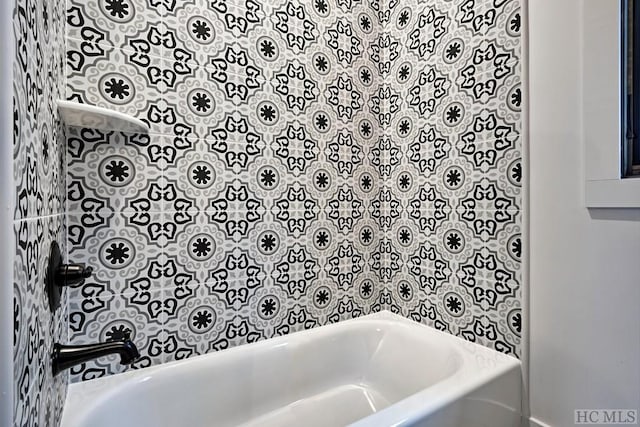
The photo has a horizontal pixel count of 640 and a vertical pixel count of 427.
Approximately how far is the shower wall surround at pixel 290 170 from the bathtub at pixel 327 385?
77mm

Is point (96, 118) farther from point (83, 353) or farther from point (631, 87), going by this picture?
point (631, 87)

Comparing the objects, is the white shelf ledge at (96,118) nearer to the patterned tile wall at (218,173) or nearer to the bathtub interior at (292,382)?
the patterned tile wall at (218,173)

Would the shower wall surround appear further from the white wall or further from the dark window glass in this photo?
the dark window glass

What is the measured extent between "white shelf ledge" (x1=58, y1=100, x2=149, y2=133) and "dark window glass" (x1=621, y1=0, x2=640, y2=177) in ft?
4.10

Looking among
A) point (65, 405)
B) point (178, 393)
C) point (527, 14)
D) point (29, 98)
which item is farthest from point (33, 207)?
point (527, 14)

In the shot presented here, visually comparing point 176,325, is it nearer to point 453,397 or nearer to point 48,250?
point 48,250

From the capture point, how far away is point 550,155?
3.02 feet

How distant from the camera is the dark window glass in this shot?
2.57ft

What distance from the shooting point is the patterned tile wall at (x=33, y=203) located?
377 mm

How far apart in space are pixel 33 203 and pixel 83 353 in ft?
1.27

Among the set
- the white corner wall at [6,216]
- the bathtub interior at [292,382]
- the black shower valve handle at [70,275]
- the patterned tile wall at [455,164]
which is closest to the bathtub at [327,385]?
the bathtub interior at [292,382]

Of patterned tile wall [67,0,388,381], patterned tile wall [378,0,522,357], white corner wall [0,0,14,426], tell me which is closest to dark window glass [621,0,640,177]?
patterned tile wall [378,0,522,357]

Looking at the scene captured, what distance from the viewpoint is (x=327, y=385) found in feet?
4.07

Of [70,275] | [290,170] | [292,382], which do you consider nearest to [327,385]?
[292,382]
